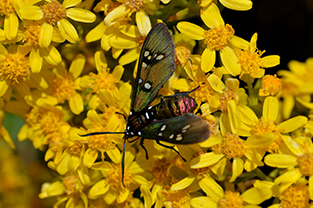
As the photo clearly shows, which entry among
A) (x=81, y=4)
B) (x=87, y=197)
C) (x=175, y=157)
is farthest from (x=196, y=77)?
(x=87, y=197)

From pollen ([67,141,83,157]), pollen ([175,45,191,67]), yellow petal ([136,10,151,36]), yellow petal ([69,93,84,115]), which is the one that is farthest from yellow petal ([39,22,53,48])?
pollen ([175,45,191,67])

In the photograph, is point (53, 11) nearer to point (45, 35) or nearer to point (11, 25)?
point (45, 35)

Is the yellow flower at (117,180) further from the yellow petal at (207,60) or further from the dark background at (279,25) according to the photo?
the dark background at (279,25)

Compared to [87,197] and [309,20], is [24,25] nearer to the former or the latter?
[87,197]

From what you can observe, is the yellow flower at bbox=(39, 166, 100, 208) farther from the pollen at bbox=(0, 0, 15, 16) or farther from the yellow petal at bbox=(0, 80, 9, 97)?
the pollen at bbox=(0, 0, 15, 16)

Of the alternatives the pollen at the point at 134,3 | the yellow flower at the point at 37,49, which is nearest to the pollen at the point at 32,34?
the yellow flower at the point at 37,49

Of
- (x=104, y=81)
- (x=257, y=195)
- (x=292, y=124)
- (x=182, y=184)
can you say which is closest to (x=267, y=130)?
(x=292, y=124)
